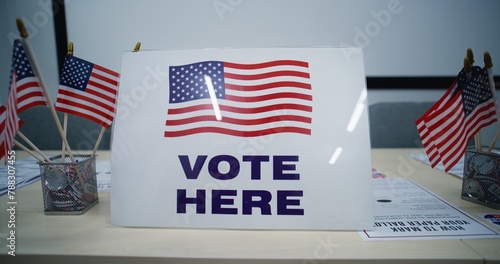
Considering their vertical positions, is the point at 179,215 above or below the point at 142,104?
below

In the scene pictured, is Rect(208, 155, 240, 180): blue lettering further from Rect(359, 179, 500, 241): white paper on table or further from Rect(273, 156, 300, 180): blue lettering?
Rect(359, 179, 500, 241): white paper on table

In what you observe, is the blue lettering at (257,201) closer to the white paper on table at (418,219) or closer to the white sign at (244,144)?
the white sign at (244,144)

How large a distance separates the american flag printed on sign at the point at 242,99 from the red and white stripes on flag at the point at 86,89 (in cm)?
16

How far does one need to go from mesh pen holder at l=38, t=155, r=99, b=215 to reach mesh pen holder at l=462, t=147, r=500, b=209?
28.2 inches

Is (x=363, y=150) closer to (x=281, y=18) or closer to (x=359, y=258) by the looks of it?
(x=359, y=258)

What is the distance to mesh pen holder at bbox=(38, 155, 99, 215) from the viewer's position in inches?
19.1

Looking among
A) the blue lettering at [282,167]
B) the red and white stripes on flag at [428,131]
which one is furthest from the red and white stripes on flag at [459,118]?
the blue lettering at [282,167]

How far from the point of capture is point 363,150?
45 cm

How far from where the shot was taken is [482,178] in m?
0.54

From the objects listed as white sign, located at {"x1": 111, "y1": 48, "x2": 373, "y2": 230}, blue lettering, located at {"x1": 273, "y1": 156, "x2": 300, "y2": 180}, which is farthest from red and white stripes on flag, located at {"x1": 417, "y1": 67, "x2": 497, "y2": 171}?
blue lettering, located at {"x1": 273, "y1": 156, "x2": 300, "y2": 180}

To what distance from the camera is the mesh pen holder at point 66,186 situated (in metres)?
0.48

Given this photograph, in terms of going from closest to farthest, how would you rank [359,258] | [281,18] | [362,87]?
[359,258], [362,87], [281,18]

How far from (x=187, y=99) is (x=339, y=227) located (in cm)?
32

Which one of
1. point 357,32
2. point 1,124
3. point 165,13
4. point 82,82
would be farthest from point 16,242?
point 357,32
